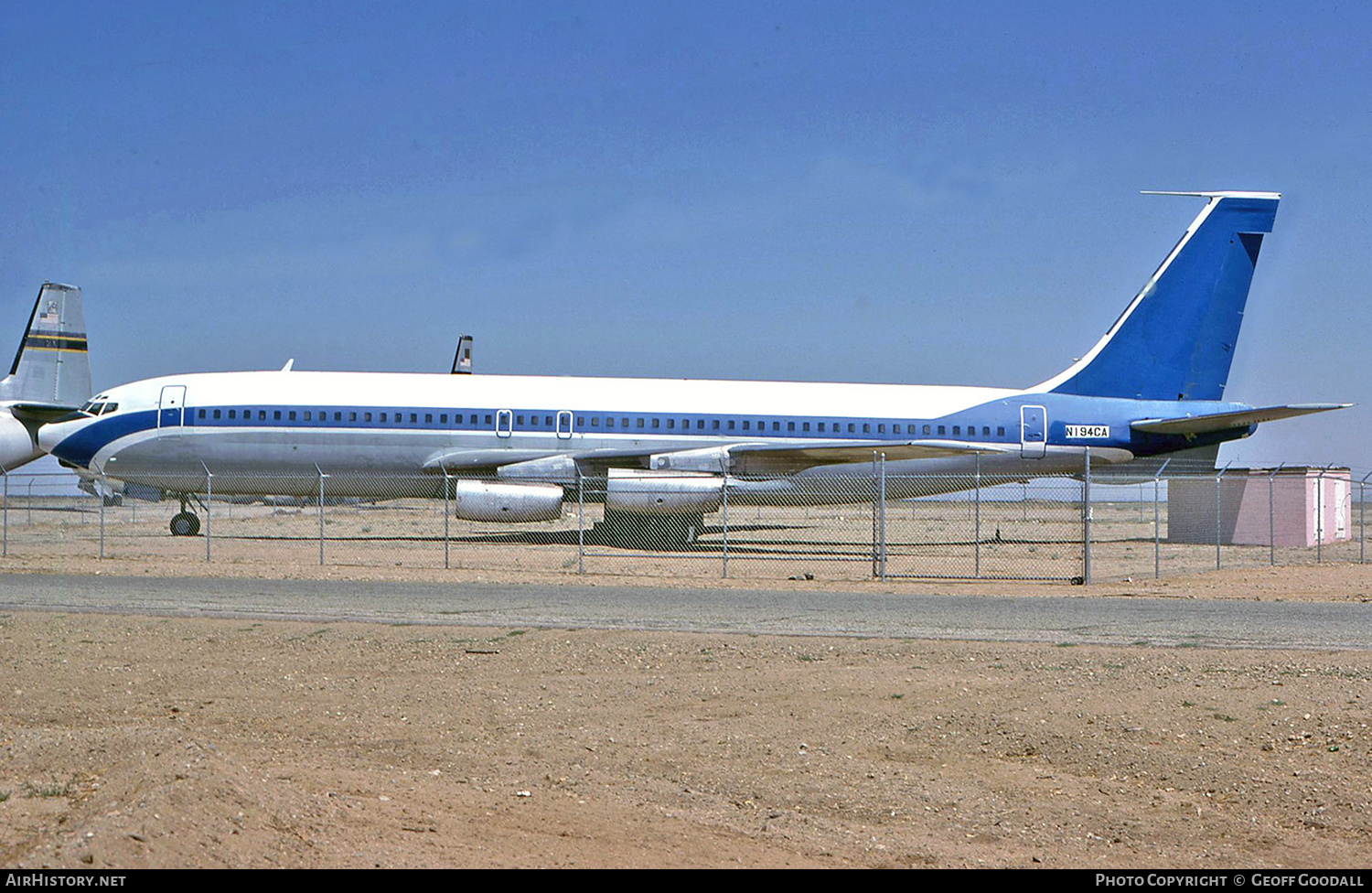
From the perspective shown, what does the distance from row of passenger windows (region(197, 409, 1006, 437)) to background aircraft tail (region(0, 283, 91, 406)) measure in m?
22.6

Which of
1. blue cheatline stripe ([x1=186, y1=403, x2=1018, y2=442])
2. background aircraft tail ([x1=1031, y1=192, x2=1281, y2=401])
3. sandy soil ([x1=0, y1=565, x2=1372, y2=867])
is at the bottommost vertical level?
sandy soil ([x1=0, y1=565, x2=1372, y2=867])

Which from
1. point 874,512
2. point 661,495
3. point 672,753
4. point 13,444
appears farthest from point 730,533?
point 13,444

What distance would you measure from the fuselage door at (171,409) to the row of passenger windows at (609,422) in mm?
425

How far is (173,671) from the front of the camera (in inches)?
381

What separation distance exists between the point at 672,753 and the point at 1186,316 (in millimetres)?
25430

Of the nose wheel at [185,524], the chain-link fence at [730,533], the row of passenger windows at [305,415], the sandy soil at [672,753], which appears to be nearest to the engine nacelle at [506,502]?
the chain-link fence at [730,533]

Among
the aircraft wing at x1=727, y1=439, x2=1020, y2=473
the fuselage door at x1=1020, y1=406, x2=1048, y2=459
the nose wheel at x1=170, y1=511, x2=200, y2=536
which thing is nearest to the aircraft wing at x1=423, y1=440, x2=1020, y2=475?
the aircraft wing at x1=727, y1=439, x2=1020, y2=473

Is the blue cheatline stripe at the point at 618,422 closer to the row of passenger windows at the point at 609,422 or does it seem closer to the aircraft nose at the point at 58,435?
the row of passenger windows at the point at 609,422

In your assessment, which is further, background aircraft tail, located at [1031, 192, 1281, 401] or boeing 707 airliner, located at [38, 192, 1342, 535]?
background aircraft tail, located at [1031, 192, 1281, 401]

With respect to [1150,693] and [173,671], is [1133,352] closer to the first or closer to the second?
[1150,693]

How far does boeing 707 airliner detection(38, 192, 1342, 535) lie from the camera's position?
1045 inches

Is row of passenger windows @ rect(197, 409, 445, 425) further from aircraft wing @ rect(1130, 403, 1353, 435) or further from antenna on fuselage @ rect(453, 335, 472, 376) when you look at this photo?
antenna on fuselage @ rect(453, 335, 472, 376)

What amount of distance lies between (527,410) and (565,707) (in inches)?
746

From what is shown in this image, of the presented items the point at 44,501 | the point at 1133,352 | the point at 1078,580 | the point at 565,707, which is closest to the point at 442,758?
the point at 565,707
